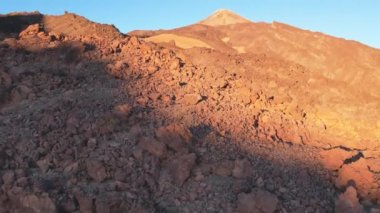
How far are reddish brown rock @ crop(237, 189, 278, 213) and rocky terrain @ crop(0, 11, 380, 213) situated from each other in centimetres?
1

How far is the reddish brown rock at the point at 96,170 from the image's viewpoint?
22.1 feet

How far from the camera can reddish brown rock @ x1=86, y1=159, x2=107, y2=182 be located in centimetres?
673

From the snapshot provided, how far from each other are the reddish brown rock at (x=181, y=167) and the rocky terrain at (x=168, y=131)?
0.7 inches

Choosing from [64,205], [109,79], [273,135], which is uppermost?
[109,79]

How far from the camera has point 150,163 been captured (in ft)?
23.1

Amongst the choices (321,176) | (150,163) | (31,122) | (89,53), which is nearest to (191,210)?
(150,163)

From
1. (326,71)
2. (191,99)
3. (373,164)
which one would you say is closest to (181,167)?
(191,99)

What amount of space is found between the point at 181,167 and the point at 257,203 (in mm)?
1112

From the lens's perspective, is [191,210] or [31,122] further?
[31,122]

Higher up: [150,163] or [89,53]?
[89,53]

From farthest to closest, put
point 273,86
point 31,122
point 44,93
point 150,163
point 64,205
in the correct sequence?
point 273,86, point 44,93, point 31,122, point 150,163, point 64,205

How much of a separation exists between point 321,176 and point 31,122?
4410 millimetres

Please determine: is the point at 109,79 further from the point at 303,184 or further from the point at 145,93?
the point at 303,184

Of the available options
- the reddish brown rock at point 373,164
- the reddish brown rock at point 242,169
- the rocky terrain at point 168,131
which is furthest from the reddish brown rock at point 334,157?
the reddish brown rock at point 242,169
